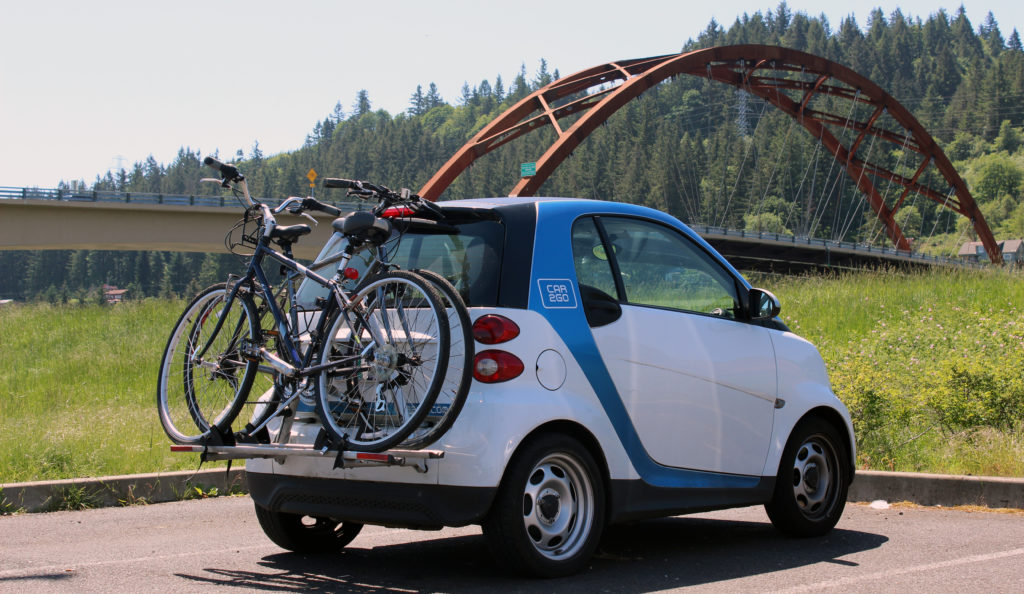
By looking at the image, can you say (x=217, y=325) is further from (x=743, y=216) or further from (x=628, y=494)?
(x=743, y=216)

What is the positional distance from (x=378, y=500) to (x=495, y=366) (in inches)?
31.0

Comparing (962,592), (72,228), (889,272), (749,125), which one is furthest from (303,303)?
(749,125)

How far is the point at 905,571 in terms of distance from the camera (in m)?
5.09

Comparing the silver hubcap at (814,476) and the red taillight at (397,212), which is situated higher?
the red taillight at (397,212)

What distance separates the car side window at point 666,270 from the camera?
18.1 ft

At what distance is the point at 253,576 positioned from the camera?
499 cm

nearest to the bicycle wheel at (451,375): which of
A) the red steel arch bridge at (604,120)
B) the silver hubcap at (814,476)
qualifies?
the silver hubcap at (814,476)

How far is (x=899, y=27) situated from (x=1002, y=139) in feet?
163

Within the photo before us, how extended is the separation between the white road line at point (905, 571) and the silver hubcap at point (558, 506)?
0.97m

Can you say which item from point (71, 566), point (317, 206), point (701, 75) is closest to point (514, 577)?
point (317, 206)

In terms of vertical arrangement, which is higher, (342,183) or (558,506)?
(342,183)

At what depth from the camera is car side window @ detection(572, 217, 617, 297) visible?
5.21 meters

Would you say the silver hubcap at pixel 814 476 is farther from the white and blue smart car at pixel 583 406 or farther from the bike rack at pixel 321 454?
the bike rack at pixel 321 454

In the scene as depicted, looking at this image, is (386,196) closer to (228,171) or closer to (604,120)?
(228,171)
